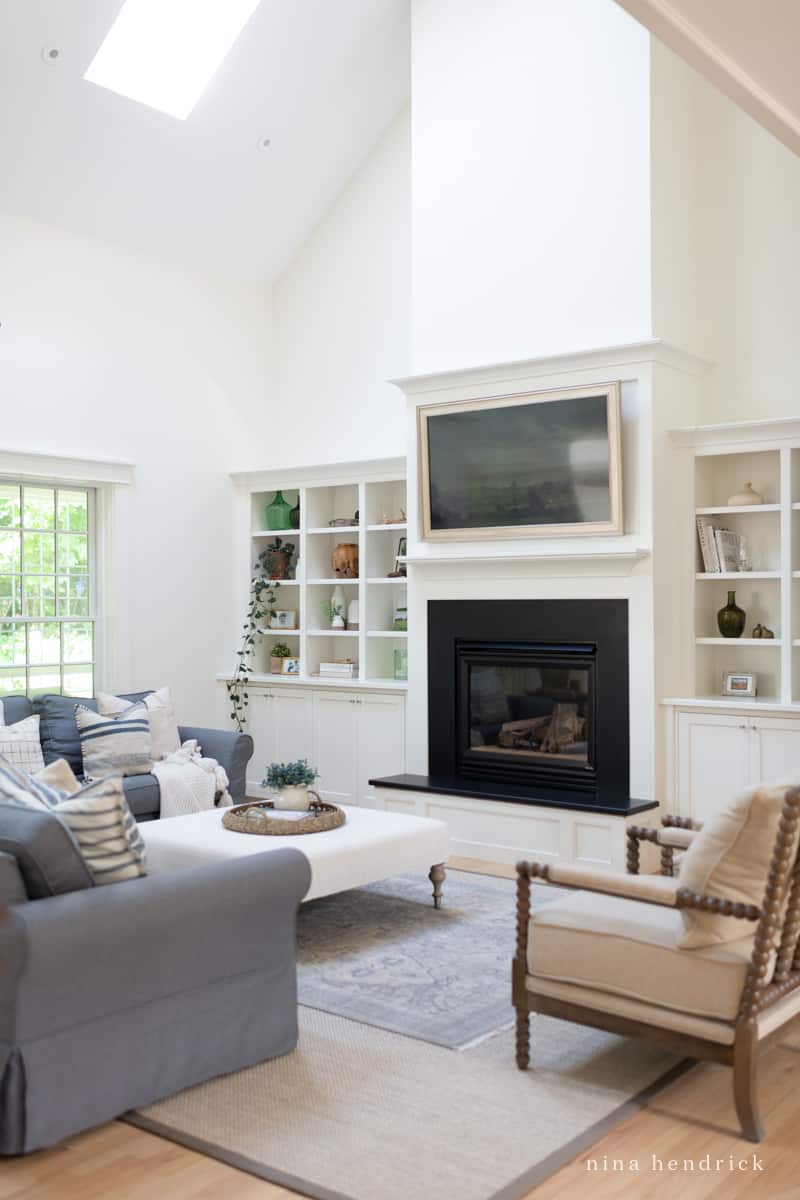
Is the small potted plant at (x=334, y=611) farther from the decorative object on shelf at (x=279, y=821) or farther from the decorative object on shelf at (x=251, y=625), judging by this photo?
the decorative object on shelf at (x=279, y=821)

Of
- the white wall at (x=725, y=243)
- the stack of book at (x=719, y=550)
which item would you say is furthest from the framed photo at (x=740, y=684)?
the white wall at (x=725, y=243)

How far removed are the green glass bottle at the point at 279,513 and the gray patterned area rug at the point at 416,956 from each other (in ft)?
9.80

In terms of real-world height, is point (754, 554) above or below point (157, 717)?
above

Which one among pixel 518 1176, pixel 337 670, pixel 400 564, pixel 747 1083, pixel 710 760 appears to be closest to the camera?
pixel 518 1176

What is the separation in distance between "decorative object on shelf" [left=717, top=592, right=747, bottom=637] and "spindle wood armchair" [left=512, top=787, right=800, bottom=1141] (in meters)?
2.90

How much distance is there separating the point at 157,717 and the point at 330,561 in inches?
74.4

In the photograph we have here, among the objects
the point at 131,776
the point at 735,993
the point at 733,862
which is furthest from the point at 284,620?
the point at 735,993

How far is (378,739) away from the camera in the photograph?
24.0ft

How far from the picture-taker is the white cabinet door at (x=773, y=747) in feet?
18.8

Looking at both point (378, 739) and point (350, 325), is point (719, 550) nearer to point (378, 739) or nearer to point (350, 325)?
point (378, 739)

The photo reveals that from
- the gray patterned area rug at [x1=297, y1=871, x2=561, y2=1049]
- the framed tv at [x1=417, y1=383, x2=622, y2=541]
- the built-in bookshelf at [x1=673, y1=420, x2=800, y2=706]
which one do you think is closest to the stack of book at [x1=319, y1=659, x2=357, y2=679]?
the framed tv at [x1=417, y1=383, x2=622, y2=541]

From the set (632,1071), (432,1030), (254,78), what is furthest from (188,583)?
(632,1071)

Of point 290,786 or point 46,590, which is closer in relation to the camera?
point 290,786

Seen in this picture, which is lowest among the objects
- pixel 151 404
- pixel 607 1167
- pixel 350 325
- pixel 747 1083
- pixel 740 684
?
pixel 607 1167
